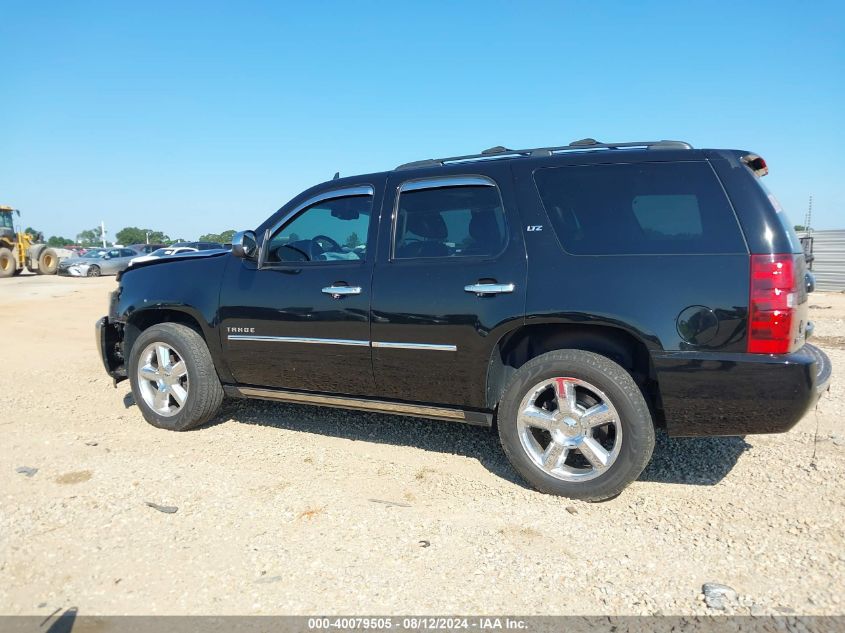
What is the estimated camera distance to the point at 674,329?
118 inches

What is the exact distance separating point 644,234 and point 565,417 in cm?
107

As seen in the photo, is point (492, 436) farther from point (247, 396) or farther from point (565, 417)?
point (247, 396)

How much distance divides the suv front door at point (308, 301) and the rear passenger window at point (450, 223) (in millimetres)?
241

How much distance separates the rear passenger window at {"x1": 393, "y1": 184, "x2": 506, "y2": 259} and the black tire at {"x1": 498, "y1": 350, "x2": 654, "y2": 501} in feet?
2.46

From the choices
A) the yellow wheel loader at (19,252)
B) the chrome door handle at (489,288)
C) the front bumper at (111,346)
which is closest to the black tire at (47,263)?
the yellow wheel loader at (19,252)

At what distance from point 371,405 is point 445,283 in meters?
0.97

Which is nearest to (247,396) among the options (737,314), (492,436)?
(492,436)

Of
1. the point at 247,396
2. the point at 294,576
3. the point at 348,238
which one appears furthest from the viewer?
the point at 247,396

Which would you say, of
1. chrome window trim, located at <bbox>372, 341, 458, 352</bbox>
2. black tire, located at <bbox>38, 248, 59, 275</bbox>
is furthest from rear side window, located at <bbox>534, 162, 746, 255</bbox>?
black tire, located at <bbox>38, 248, 59, 275</bbox>

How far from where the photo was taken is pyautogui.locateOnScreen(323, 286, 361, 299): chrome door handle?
380cm

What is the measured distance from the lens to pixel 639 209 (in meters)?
3.22

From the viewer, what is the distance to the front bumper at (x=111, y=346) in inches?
196

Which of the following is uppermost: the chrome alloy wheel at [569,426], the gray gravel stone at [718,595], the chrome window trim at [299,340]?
the chrome window trim at [299,340]

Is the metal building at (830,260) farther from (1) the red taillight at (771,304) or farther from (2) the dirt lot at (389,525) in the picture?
(1) the red taillight at (771,304)
